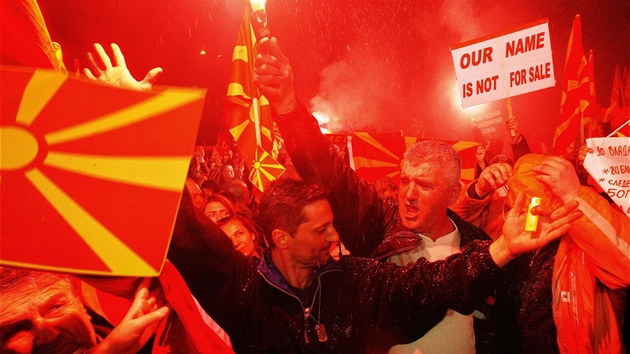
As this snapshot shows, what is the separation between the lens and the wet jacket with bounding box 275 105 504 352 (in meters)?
2.83

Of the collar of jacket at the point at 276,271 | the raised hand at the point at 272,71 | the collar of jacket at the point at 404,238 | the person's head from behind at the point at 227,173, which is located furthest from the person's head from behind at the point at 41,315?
the person's head from behind at the point at 227,173

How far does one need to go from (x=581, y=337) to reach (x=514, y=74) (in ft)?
11.2

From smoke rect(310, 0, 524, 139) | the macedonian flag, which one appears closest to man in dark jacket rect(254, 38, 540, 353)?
the macedonian flag

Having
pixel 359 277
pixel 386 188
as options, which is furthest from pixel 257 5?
pixel 386 188

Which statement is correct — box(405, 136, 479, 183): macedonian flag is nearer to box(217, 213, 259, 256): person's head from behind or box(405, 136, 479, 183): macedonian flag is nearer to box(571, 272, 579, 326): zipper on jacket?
box(217, 213, 259, 256): person's head from behind

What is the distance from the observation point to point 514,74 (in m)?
5.40

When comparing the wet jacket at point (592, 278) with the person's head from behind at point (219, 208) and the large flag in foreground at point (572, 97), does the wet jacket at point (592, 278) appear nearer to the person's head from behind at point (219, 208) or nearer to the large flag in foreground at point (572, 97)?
the person's head from behind at point (219, 208)

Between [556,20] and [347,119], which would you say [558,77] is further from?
[347,119]

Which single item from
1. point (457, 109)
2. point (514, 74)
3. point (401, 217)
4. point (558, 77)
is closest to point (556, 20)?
point (558, 77)

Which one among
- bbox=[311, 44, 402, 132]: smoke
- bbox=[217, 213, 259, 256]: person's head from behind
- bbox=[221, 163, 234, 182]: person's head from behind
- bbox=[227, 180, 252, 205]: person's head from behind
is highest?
bbox=[311, 44, 402, 132]: smoke

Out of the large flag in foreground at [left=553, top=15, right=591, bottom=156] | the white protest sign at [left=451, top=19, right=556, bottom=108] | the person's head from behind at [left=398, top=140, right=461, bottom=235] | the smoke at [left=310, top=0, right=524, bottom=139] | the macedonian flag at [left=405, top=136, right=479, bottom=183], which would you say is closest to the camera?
the person's head from behind at [left=398, top=140, right=461, bottom=235]

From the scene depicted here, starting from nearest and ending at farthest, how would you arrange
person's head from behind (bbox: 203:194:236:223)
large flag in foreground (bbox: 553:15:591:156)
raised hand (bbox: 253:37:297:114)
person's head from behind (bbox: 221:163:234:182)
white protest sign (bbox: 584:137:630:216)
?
raised hand (bbox: 253:37:297:114)
white protest sign (bbox: 584:137:630:216)
person's head from behind (bbox: 203:194:236:223)
large flag in foreground (bbox: 553:15:591:156)
person's head from behind (bbox: 221:163:234:182)

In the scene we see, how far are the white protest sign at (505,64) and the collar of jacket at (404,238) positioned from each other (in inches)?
108

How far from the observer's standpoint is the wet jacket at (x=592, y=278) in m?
2.42
